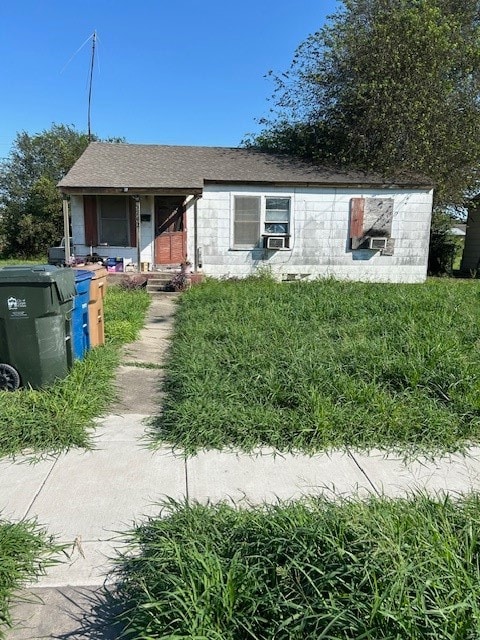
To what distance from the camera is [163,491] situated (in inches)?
118

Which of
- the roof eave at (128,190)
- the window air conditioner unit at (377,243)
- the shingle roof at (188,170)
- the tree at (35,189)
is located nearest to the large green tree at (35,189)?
the tree at (35,189)

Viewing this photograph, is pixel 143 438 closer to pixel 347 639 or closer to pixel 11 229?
pixel 347 639

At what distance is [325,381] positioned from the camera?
452 centimetres

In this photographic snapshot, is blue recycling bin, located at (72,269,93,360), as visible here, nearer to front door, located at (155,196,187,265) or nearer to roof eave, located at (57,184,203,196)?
roof eave, located at (57,184,203,196)

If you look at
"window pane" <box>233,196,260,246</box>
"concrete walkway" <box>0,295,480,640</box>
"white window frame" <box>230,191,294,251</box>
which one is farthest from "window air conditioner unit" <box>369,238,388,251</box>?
"concrete walkway" <box>0,295,480,640</box>

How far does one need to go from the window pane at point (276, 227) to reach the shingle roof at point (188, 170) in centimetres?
124

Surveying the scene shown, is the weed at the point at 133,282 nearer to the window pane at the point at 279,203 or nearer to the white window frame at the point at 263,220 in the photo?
the white window frame at the point at 263,220

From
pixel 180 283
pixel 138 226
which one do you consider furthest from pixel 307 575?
pixel 138 226

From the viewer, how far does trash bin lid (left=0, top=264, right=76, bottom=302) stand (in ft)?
14.1

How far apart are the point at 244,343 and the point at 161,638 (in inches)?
169

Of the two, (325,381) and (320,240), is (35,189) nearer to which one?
(320,240)

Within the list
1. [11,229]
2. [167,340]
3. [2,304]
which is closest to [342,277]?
[167,340]

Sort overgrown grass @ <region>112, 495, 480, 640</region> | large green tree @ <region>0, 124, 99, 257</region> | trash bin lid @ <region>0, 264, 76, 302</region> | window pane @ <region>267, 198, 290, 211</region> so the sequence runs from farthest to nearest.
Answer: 1. large green tree @ <region>0, 124, 99, 257</region>
2. window pane @ <region>267, 198, 290, 211</region>
3. trash bin lid @ <region>0, 264, 76, 302</region>
4. overgrown grass @ <region>112, 495, 480, 640</region>

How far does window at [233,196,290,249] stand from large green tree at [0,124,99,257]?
11.6 metres
